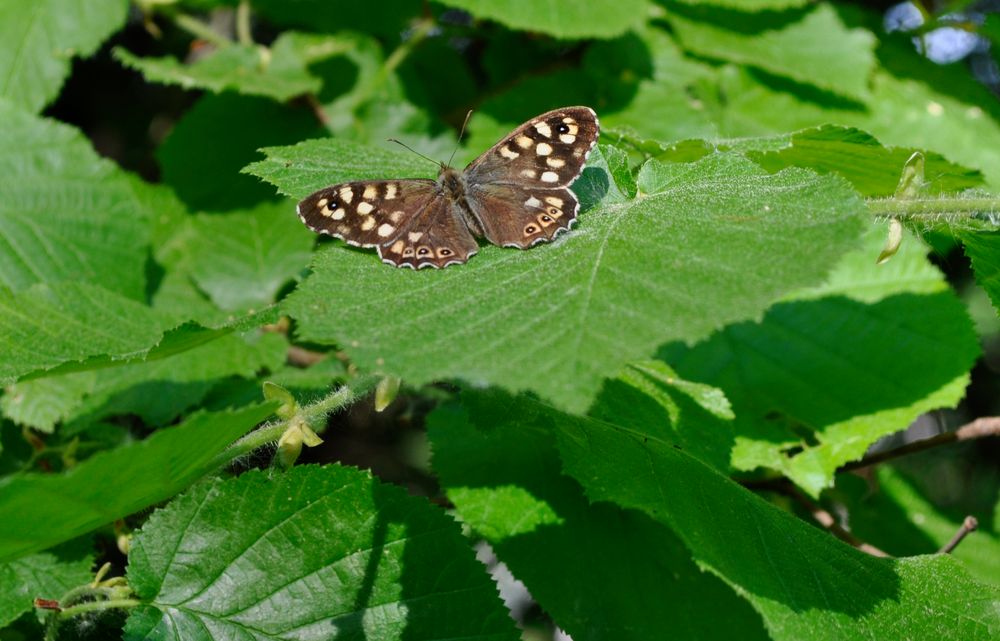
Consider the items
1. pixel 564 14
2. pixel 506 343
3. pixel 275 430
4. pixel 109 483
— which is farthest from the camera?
pixel 564 14

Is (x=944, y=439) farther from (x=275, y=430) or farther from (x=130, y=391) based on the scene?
(x=130, y=391)

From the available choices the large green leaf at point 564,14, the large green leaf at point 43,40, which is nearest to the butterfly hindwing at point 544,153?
the large green leaf at point 564,14

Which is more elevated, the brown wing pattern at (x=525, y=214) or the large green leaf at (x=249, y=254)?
the brown wing pattern at (x=525, y=214)

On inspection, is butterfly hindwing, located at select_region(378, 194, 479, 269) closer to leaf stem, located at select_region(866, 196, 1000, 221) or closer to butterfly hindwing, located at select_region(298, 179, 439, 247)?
butterfly hindwing, located at select_region(298, 179, 439, 247)

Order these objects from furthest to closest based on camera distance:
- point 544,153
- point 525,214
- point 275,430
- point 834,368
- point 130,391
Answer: point 834,368
point 130,391
point 544,153
point 525,214
point 275,430

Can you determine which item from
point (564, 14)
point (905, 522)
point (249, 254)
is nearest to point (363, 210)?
point (249, 254)

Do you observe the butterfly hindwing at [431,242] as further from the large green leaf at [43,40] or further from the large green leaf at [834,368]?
the large green leaf at [43,40]

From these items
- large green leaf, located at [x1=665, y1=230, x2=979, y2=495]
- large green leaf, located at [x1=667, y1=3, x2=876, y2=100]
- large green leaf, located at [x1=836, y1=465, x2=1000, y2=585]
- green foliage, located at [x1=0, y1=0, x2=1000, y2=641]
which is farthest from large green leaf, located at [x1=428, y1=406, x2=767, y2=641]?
large green leaf, located at [x1=667, y1=3, x2=876, y2=100]
